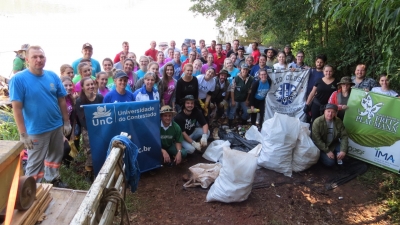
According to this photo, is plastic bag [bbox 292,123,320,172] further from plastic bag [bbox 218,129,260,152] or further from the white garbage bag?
plastic bag [bbox 218,129,260,152]

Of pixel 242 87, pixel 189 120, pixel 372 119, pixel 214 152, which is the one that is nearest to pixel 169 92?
pixel 189 120

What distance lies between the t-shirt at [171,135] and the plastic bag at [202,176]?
677 mm

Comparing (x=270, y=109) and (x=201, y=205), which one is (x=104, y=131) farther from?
(x=270, y=109)

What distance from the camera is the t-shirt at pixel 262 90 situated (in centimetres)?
633

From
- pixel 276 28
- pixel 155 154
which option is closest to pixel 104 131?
pixel 155 154

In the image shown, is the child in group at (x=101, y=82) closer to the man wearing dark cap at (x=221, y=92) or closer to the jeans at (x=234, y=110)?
the man wearing dark cap at (x=221, y=92)

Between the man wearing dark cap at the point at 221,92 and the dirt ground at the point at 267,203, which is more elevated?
the man wearing dark cap at the point at 221,92

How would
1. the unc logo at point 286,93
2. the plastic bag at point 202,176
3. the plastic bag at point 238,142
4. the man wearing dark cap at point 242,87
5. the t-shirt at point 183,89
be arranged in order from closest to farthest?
the plastic bag at point 202,176
the plastic bag at point 238,142
the t-shirt at point 183,89
the unc logo at point 286,93
the man wearing dark cap at point 242,87

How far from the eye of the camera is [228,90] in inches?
258

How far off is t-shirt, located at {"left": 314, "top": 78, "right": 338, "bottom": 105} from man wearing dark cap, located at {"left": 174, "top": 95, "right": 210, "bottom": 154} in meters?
2.16

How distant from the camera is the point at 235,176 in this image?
3658 millimetres

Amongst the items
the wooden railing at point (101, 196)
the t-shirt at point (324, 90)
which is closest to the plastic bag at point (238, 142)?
the t-shirt at point (324, 90)

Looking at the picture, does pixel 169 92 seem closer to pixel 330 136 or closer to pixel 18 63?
pixel 330 136

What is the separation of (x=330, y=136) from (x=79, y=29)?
92.3ft
